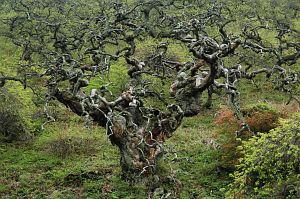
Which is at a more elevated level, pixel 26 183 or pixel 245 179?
pixel 245 179

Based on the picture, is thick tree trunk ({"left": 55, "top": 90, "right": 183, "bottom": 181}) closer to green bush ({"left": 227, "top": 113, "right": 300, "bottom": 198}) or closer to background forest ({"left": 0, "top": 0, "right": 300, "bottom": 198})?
background forest ({"left": 0, "top": 0, "right": 300, "bottom": 198})

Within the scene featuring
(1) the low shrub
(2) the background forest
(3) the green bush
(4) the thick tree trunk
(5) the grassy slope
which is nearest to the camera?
(3) the green bush

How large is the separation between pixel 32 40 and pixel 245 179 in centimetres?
2671

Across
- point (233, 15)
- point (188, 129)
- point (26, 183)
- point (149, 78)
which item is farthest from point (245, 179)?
point (233, 15)

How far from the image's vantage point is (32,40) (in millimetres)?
34344

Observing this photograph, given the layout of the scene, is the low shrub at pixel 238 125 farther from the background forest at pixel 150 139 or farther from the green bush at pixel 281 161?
the green bush at pixel 281 161

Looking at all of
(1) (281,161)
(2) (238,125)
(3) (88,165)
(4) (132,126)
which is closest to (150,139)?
(4) (132,126)

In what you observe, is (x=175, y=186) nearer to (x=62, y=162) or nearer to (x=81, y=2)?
(x=62, y=162)

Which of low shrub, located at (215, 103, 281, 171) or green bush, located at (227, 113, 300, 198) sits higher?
green bush, located at (227, 113, 300, 198)

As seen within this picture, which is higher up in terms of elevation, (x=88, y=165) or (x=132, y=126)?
(x=132, y=126)

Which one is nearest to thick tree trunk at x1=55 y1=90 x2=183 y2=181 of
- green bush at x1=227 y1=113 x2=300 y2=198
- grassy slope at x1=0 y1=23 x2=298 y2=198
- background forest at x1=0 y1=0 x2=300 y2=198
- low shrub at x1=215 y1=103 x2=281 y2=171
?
background forest at x1=0 y1=0 x2=300 y2=198

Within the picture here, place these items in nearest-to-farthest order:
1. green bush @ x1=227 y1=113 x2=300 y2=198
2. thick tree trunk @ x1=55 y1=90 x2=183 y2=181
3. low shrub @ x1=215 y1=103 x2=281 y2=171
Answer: green bush @ x1=227 y1=113 x2=300 y2=198 < thick tree trunk @ x1=55 y1=90 x2=183 y2=181 < low shrub @ x1=215 y1=103 x2=281 y2=171

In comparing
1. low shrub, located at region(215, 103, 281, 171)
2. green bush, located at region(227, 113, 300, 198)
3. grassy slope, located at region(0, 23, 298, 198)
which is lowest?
grassy slope, located at region(0, 23, 298, 198)

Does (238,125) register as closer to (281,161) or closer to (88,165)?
(88,165)
